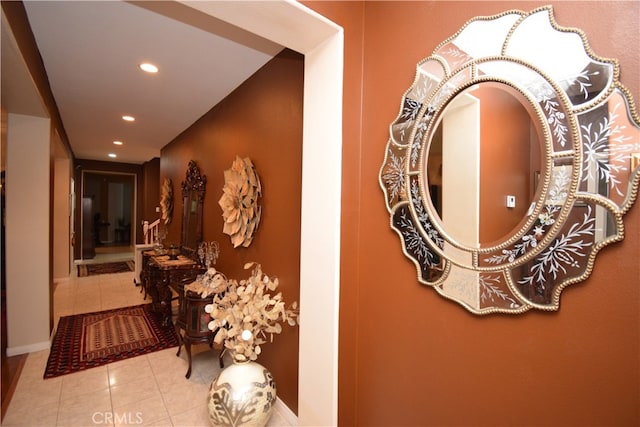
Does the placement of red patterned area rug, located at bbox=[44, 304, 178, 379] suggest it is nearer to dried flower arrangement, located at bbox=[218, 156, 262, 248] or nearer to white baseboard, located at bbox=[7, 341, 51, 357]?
white baseboard, located at bbox=[7, 341, 51, 357]

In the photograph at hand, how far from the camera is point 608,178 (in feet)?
2.56

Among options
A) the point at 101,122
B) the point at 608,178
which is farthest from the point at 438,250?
the point at 101,122

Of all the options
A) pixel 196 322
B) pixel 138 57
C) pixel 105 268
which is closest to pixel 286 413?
pixel 196 322

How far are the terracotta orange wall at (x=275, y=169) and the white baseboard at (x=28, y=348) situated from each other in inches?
75.1

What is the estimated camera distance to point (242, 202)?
7.97 ft

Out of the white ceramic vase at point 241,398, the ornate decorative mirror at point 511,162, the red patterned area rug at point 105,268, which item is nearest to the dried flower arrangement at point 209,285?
the white ceramic vase at point 241,398

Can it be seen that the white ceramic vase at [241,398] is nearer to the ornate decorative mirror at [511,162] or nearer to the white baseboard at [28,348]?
the ornate decorative mirror at [511,162]

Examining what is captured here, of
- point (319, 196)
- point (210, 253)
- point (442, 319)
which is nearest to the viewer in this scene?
point (442, 319)

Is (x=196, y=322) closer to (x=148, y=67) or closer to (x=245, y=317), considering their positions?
(x=245, y=317)

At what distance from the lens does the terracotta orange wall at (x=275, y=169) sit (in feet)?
6.48

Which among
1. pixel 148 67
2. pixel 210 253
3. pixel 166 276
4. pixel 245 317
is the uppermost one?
pixel 148 67

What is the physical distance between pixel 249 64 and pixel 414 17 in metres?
1.57

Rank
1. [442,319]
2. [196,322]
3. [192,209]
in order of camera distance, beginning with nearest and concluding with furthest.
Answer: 1. [442,319]
2. [196,322]
3. [192,209]

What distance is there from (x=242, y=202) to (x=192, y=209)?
5.99ft
